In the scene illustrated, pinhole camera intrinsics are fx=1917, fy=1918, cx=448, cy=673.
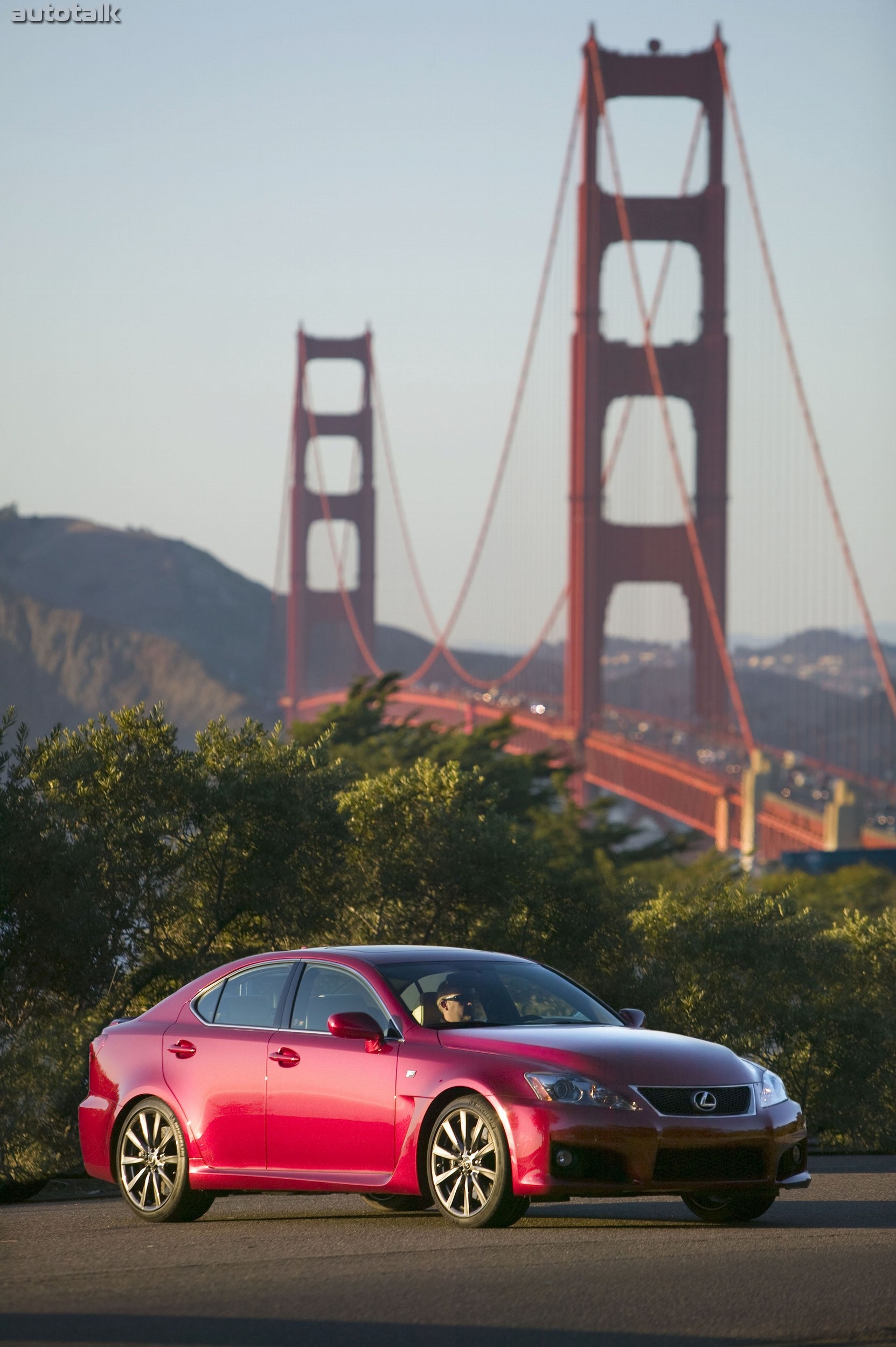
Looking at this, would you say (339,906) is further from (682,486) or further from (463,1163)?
(682,486)

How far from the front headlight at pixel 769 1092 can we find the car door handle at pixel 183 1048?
2486 millimetres

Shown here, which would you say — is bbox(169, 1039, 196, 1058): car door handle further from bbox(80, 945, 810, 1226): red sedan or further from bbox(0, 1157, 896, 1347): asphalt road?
bbox(0, 1157, 896, 1347): asphalt road

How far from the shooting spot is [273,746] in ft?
51.6

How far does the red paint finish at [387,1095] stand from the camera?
7527mm

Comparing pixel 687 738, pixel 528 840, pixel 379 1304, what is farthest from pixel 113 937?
pixel 687 738

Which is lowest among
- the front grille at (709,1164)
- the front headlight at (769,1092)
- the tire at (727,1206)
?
the tire at (727,1206)

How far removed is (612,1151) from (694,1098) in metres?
0.42

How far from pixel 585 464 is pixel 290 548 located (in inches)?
1716

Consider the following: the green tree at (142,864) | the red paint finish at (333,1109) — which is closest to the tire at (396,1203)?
the red paint finish at (333,1109)

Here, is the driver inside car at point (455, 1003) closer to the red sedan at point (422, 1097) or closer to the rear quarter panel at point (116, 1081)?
the red sedan at point (422, 1097)

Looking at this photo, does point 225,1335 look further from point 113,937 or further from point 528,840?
point 528,840

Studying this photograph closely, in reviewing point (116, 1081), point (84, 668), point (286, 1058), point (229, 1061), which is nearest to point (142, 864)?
point (116, 1081)

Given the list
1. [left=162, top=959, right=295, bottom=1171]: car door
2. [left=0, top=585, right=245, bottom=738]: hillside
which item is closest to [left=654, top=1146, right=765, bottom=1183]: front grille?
[left=162, top=959, right=295, bottom=1171]: car door

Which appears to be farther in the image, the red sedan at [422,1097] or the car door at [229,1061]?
the car door at [229,1061]
